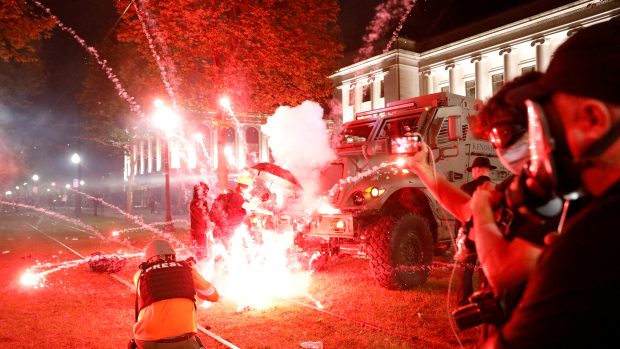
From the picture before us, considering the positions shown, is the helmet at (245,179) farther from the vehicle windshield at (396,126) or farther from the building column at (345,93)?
the building column at (345,93)

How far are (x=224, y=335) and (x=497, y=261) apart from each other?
5.53 m

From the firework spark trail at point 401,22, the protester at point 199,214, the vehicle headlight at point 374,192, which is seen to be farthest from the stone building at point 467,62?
the protester at point 199,214

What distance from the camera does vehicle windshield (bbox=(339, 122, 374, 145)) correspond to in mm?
9817

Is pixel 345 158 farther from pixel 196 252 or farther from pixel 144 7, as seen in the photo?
pixel 144 7

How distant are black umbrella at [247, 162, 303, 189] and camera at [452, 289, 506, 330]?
7.32 m

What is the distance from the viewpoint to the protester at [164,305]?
12.7 ft

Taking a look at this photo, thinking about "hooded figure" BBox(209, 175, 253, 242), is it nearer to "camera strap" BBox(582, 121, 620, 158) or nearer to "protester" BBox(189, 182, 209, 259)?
"protester" BBox(189, 182, 209, 259)

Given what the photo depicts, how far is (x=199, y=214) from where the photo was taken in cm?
959

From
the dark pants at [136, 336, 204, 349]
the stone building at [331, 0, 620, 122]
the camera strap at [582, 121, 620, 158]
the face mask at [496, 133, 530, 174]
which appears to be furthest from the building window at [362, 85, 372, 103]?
the camera strap at [582, 121, 620, 158]

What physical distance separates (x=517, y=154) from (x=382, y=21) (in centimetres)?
3862

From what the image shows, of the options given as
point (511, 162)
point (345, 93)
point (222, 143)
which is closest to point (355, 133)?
point (511, 162)

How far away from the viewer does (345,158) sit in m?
9.30

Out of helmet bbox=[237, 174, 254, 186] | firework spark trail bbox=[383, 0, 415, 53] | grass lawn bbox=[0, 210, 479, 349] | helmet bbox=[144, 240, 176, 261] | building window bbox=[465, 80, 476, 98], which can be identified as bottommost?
Result: grass lawn bbox=[0, 210, 479, 349]

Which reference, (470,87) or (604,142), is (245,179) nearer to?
(604,142)
